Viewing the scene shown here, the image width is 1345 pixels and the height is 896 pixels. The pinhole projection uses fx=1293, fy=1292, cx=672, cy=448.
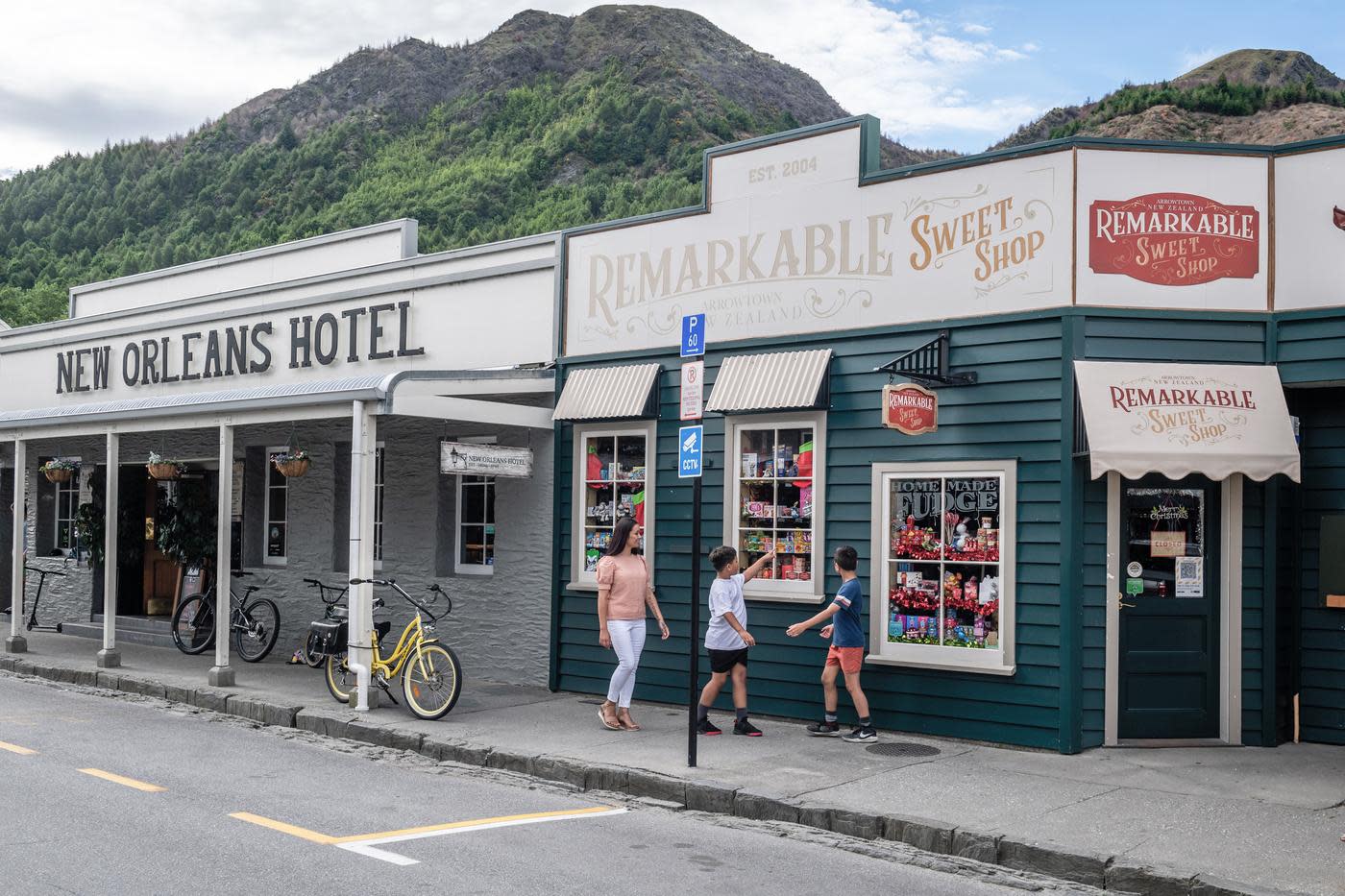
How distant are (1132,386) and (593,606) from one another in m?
5.61

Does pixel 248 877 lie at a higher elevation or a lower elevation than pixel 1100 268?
lower

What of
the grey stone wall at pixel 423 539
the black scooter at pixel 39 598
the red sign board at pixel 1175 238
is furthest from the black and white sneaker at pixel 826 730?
the black scooter at pixel 39 598

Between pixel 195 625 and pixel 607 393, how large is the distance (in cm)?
703

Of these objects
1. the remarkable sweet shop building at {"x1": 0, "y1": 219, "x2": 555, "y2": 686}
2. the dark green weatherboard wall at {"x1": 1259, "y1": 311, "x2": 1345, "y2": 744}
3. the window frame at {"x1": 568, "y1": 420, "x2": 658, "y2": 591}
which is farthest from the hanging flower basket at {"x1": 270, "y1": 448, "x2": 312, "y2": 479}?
the dark green weatherboard wall at {"x1": 1259, "y1": 311, "x2": 1345, "y2": 744}

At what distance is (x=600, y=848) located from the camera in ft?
23.7

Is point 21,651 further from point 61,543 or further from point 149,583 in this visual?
point 61,543

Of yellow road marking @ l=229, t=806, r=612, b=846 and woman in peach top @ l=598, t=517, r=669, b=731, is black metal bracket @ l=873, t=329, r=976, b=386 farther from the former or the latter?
yellow road marking @ l=229, t=806, r=612, b=846

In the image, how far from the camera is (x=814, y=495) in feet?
37.0

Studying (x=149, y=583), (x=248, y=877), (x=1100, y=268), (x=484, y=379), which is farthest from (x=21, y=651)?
(x=1100, y=268)

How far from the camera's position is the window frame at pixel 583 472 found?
12.5m

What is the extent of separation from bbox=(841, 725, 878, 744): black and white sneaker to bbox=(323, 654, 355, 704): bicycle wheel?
4.67 m

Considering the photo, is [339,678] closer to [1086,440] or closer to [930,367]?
[930,367]

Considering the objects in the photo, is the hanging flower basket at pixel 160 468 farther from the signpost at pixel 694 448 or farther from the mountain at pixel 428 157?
the mountain at pixel 428 157

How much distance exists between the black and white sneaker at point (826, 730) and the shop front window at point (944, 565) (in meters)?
0.72
